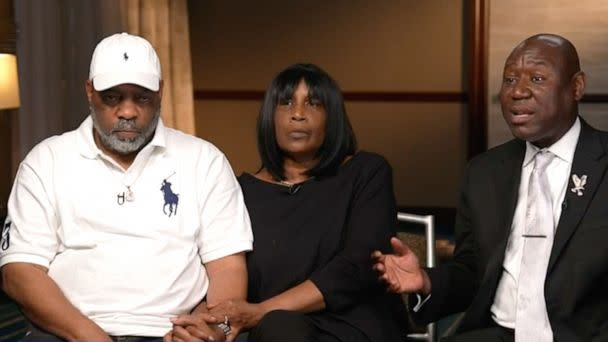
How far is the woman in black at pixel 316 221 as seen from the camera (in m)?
3.17

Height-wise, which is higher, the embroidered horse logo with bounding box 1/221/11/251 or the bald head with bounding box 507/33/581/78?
the bald head with bounding box 507/33/581/78

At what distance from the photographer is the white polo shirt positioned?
307 cm

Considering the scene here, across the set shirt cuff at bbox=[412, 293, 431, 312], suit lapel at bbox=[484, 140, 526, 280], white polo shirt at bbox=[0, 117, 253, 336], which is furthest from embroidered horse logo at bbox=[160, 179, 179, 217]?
suit lapel at bbox=[484, 140, 526, 280]

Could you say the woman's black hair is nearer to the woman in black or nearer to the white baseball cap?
the woman in black

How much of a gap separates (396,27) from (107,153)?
15.4 feet

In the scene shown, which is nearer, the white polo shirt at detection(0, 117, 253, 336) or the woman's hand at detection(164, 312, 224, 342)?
the woman's hand at detection(164, 312, 224, 342)

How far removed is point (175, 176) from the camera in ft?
10.5

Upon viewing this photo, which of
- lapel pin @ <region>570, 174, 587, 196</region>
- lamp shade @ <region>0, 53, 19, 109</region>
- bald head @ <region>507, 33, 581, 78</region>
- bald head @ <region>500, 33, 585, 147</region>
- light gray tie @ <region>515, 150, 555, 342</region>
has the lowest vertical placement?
light gray tie @ <region>515, 150, 555, 342</region>

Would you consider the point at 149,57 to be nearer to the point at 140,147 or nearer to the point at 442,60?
the point at 140,147

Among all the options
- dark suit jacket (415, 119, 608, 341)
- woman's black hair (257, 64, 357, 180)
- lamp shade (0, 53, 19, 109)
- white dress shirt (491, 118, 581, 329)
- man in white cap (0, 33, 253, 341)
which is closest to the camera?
dark suit jacket (415, 119, 608, 341)

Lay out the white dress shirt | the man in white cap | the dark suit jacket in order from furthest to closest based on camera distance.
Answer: the man in white cap
the white dress shirt
the dark suit jacket

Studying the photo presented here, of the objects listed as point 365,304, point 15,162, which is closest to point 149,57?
point 365,304

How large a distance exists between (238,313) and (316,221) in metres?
0.41

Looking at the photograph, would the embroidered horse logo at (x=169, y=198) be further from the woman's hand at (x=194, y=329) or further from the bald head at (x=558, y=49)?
the bald head at (x=558, y=49)
